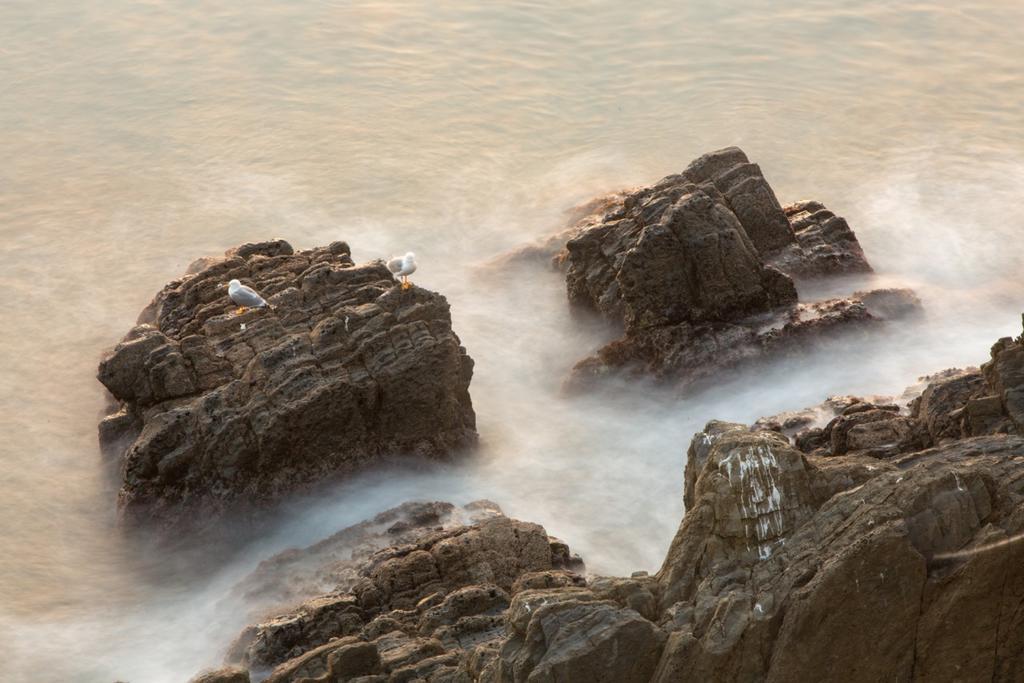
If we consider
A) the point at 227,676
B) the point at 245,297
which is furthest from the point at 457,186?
the point at 227,676

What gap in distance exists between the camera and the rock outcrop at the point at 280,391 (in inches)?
723

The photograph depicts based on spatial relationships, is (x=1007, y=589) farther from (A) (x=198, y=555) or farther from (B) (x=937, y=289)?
(B) (x=937, y=289)

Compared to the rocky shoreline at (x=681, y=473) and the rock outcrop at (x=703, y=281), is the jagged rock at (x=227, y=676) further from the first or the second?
the rock outcrop at (x=703, y=281)

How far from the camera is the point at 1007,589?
10984 mm

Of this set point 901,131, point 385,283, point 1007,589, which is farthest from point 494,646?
point 901,131

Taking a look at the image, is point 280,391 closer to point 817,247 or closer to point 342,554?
point 342,554

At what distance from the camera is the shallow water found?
18516mm

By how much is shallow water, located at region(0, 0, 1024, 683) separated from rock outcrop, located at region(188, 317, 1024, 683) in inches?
157

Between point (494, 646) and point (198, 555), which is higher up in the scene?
point (494, 646)

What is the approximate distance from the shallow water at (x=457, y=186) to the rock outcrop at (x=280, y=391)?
653 mm

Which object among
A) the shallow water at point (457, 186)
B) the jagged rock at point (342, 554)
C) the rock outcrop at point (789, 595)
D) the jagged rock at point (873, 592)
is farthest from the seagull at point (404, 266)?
the jagged rock at point (873, 592)

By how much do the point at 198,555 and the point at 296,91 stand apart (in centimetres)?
1599

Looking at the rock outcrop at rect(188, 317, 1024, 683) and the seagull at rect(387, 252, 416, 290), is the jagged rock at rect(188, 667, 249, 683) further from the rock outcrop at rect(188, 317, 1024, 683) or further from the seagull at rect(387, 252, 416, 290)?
the seagull at rect(387, 252, 416, 290)

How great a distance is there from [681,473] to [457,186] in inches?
416
